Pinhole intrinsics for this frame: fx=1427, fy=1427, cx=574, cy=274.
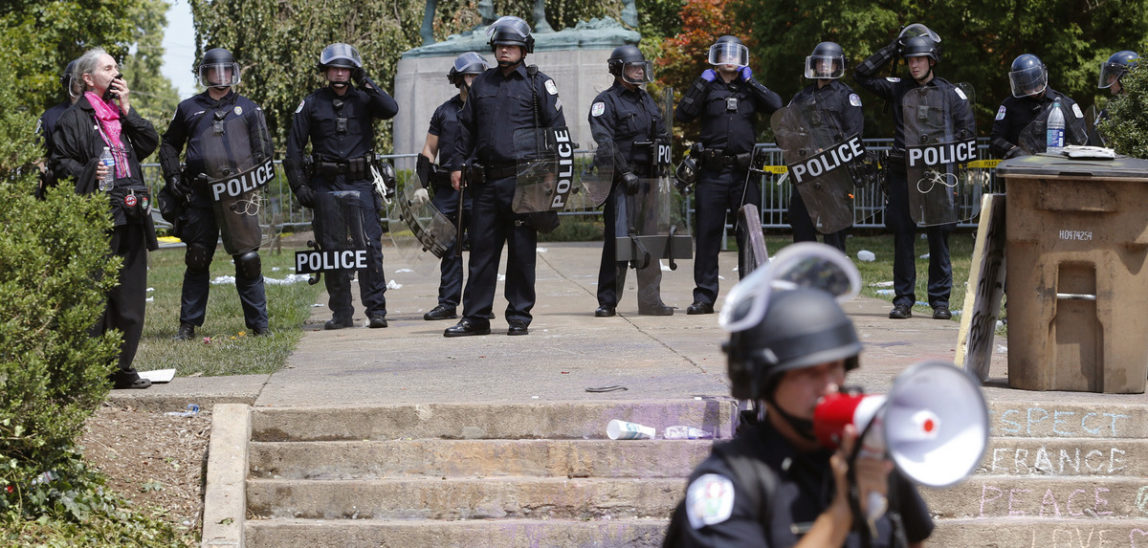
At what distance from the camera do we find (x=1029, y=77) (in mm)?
9602

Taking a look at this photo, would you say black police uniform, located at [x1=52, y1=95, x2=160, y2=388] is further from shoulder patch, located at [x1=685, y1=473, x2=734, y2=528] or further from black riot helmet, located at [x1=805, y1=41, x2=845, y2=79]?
shoulder patch, located at [x1=685, y1=473, x2=734, y2=528]

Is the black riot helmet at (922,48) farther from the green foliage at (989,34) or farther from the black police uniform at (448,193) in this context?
the green foliage at (989,34)

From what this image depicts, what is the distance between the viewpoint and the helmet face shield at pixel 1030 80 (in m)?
9.61

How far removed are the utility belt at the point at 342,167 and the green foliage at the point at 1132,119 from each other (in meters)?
5.05

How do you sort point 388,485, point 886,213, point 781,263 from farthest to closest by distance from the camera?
point 886,213 < point 388,485 < point 781,263

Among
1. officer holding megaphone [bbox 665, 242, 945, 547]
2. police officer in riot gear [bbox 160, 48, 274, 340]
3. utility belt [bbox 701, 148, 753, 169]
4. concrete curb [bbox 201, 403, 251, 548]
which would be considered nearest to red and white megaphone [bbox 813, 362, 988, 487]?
officer holding megaphone [bbox 665, 242, 945, 547]

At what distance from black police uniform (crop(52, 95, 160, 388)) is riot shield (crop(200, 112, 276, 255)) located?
1655mm

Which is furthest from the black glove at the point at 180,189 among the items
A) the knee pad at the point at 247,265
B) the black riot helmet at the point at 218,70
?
the black riot helmet at the point at 218,70

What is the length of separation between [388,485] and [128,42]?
28.7 meters

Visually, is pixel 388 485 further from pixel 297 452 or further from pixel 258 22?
pixel 258 22

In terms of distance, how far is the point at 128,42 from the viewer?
107ft

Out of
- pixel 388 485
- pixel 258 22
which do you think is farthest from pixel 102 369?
pixel 258 22

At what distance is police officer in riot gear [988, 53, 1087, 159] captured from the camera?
946cm

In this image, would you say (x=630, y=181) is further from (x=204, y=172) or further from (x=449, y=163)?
(x=204, y=172)
